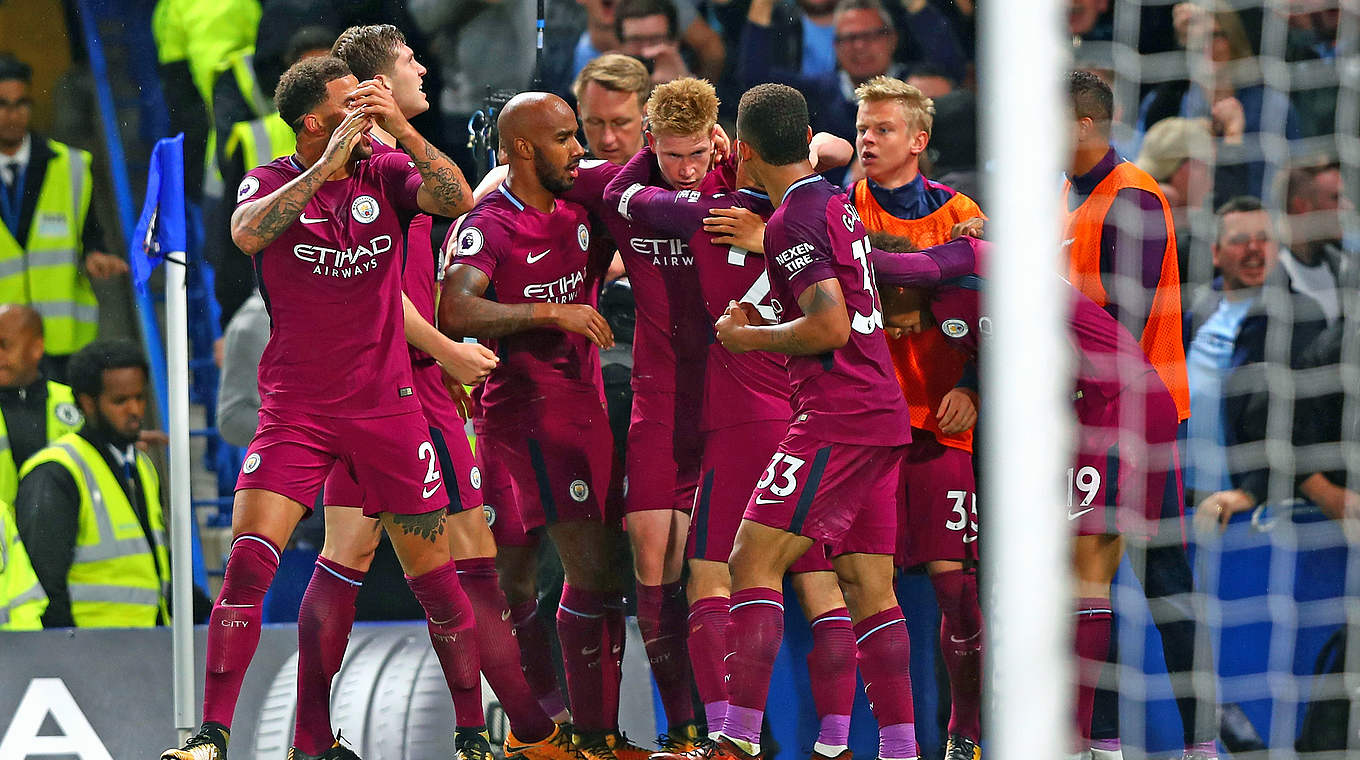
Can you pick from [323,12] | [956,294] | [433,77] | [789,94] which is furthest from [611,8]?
[956,294]

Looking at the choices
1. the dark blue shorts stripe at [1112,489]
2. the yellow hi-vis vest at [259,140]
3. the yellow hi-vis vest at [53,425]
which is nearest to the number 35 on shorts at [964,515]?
the dark blue shorts stripe at [1112,489]

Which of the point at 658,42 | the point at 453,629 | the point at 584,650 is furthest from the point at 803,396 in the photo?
the point at 658,42

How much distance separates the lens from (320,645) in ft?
13.6

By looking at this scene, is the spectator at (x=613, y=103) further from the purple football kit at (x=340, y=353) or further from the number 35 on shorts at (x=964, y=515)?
the number 35 on shorts at (x=964, y=515)

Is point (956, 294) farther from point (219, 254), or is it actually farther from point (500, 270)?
point (219, 254)

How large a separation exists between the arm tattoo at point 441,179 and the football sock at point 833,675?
1613mm

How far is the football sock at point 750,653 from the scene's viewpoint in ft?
12.3

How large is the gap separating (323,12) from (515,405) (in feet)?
5.52

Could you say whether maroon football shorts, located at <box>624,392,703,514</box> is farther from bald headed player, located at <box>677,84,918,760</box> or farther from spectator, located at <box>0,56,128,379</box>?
spectator, located at <box>0,56,128,379</box>

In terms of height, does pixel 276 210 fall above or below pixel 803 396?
above

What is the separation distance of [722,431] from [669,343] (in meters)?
0.38

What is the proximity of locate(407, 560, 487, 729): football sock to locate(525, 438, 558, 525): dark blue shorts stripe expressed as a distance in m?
0.37

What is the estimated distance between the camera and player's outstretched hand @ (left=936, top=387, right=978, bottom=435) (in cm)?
420

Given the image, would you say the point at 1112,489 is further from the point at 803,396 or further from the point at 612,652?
the point at 612,652
